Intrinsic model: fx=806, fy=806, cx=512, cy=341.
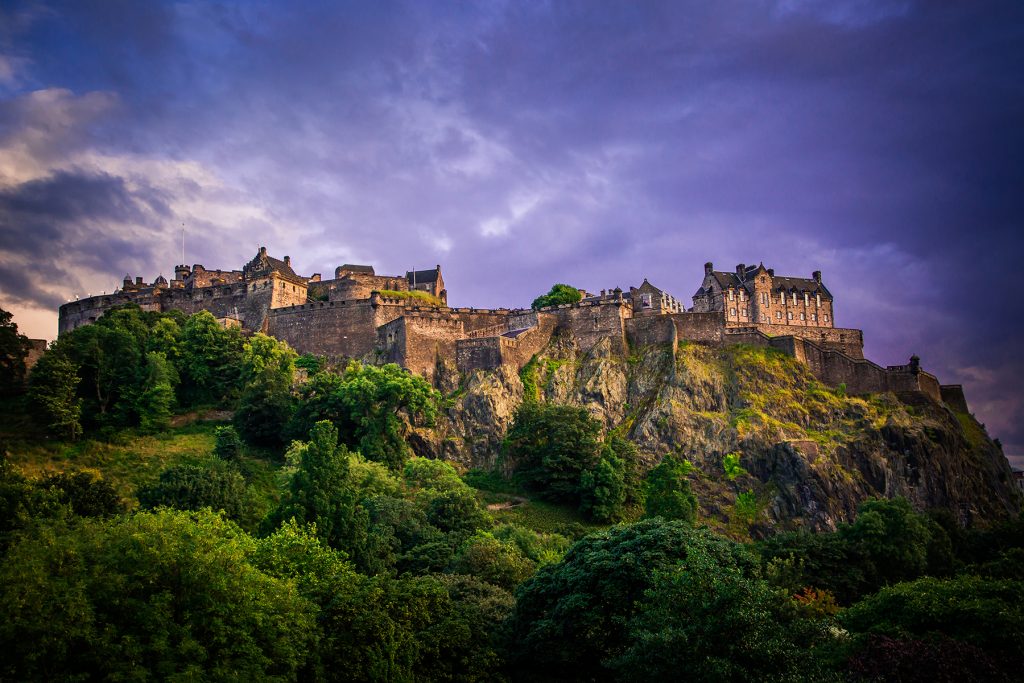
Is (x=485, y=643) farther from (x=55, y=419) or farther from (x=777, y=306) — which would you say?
(x=777, y=306)

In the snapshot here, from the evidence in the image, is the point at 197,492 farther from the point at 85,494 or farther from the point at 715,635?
the point at 715,635

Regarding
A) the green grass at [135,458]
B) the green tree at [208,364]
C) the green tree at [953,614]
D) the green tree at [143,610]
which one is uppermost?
the green tree at [208,364]

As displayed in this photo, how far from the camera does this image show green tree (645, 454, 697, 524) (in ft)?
172

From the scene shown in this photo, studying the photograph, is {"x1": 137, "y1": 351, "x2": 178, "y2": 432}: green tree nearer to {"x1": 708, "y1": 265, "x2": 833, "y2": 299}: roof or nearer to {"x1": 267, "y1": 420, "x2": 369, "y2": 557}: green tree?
{"x1": 267, "y1": 420, "x2": 369, "y2": 557}: green tree

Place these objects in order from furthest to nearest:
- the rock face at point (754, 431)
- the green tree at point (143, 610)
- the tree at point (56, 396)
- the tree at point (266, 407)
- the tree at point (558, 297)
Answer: the tree at point (558, 297), the rock face at point (754, 431), the tree at point (266, 407), the tree at point (56, 396), the green tree at point (143, 610)

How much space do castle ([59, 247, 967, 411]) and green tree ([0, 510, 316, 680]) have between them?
4312cm

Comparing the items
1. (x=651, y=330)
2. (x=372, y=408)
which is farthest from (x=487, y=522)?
(x=651, y=330)

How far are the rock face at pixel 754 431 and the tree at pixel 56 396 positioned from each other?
82.1ft

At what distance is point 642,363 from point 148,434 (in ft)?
133

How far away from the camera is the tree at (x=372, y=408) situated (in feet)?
192

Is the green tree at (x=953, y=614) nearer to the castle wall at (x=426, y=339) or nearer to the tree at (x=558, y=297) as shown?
the castle wall at (x=426, y=339)

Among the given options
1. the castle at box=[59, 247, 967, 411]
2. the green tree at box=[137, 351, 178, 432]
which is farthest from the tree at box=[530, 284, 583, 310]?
the green tree at box=[137, 351, 178, 432]

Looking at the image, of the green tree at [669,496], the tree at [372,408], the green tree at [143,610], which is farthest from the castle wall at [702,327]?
the green tree at [143,610]

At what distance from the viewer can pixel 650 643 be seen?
82.8 feet
